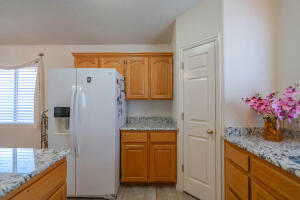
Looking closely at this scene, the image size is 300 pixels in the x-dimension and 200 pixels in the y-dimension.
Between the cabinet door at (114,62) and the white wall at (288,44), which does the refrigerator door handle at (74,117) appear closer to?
the cabinet door at (114,62)

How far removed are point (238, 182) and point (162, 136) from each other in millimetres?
1225

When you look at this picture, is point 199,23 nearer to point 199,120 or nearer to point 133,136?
point 199,120

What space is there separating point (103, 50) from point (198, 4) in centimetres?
198

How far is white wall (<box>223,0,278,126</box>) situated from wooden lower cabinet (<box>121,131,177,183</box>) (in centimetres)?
→ 106

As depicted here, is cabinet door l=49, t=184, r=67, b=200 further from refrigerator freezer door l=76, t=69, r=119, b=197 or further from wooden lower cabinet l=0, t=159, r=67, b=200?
refrigerator freezer door l=76, t=69, r=119, b=197

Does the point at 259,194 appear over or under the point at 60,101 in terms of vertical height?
under

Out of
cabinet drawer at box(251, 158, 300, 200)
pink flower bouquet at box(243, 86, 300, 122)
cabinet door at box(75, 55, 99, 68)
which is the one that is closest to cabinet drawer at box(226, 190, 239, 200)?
cabinet drawer at box(251, 158, 300, 200)

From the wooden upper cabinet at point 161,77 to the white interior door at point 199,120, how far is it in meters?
0.68

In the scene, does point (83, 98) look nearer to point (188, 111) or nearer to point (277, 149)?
point (188, 111)

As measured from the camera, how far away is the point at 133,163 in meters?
2.65

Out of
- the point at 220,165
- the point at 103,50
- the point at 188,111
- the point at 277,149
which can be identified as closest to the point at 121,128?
the point at 188,111

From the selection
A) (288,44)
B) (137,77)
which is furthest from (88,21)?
(288,44)

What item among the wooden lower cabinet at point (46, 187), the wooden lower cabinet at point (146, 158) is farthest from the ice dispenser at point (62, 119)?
the wooden lower cabinet at point (46, 187)

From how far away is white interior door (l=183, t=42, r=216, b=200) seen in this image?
2.09 meters
